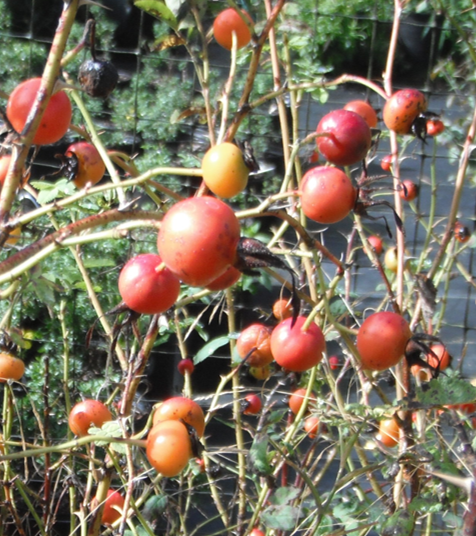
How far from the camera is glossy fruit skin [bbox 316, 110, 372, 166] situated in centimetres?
54

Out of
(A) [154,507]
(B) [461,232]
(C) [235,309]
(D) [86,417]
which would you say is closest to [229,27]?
(D) [86,417]

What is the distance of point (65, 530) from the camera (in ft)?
5.49

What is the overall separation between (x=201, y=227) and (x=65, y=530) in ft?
5.08

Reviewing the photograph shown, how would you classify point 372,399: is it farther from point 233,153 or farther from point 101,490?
point 233,153

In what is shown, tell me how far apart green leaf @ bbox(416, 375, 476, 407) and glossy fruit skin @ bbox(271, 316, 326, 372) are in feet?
0.34

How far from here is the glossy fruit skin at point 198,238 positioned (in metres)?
0.37

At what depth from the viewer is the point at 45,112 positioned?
0.43 metres

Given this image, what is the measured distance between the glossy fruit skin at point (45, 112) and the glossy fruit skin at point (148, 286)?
113 millimetres

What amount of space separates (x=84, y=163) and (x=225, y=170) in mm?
158

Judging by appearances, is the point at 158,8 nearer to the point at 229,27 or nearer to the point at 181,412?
the point at 229,27

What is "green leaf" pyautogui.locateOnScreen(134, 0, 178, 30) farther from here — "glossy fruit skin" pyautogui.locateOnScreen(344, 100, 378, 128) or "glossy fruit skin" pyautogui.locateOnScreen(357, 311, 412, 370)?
"glossy fruit skin" pyautogui.locateOnScreen(357, 311, 412, 370)

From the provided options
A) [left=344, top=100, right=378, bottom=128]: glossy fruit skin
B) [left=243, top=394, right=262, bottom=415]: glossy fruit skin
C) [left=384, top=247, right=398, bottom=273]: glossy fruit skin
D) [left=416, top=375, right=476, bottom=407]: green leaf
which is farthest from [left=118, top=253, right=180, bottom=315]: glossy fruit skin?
[left=384, top=247, right=398, bottom=273]: glossy fruit skin

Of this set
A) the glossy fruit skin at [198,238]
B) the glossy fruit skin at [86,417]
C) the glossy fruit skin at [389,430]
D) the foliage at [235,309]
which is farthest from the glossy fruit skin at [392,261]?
the glossy fruit skin at [198,238]

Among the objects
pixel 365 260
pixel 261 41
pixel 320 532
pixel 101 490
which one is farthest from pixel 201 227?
pixel 365 260
